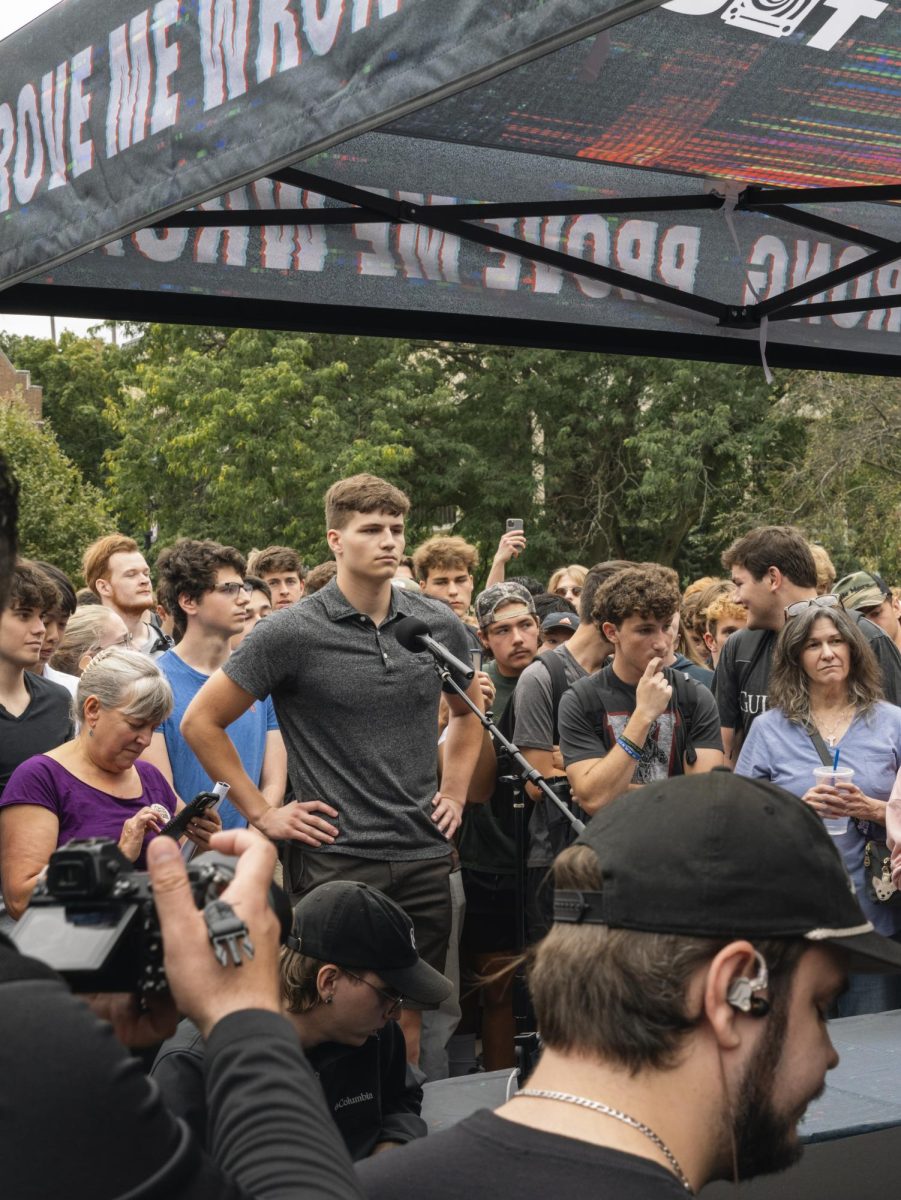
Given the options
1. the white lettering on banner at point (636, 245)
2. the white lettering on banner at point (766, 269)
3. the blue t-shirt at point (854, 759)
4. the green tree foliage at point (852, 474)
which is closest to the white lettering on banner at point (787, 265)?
the white lettering on banner at point (766, 269)

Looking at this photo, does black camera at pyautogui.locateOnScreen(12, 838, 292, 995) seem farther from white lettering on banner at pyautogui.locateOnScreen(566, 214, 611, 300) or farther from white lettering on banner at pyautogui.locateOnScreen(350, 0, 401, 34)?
white lettering on banner at pyautogui.locateOnScreen(566, 214, 611, 300)

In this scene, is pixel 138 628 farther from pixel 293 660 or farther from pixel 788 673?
pixel 788 673

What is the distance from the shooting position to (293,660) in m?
4.79

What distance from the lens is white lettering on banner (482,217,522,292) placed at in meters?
4.79

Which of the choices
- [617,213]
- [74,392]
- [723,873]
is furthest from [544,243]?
[74,392]

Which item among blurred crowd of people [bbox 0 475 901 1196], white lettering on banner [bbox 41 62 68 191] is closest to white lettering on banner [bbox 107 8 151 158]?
white lettering on banner [bbox 41 62 68 191]

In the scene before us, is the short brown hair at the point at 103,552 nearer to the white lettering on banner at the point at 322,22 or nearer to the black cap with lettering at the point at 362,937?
the black cap with lettering at the point at 362,937

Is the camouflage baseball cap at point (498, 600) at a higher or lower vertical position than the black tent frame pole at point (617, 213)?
lower

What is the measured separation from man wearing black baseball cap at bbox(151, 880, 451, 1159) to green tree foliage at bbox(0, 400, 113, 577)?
2870 centimetres

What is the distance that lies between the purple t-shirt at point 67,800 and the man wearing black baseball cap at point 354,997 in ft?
2.55

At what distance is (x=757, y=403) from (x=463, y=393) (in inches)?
251

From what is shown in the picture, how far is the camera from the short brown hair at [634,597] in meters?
5.41

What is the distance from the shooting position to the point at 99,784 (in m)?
4.17

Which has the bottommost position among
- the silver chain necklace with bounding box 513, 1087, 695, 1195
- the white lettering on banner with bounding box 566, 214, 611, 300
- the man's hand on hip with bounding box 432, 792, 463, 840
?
the man's hand on hip with bounding box 432, 792, 463, 840
